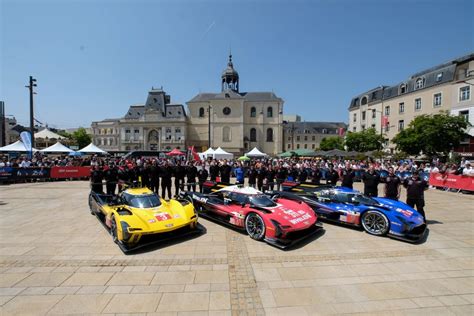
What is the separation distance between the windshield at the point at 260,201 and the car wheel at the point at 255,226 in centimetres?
37

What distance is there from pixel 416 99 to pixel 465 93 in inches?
269

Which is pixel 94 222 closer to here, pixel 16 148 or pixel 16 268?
pixel 16 268

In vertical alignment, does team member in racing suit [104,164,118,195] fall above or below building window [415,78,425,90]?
below

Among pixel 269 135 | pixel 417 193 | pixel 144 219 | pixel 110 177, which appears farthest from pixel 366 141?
pixel 144 219

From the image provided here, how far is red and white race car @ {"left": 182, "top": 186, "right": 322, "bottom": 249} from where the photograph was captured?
5.31 metres

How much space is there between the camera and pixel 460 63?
30.3 m

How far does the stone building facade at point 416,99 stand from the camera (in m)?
29.6

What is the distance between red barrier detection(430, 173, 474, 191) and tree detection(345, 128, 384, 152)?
70.1ft

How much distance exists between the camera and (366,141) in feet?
114

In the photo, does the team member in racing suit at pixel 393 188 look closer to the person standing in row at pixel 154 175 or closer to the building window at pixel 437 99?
the person standing in row at pixel 154 175

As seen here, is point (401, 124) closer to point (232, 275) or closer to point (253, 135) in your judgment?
point (253, 135)

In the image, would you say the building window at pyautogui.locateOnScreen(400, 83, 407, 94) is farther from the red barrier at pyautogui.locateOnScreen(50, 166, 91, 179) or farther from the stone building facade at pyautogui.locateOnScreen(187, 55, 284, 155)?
the red barrier at pyautogui.locateOnScreen(50, 166, 91, 179)

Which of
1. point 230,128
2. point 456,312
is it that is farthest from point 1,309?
point 230,128

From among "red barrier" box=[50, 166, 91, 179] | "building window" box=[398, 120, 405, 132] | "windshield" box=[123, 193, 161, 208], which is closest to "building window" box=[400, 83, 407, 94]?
"building window" box=[398, 120, 405, 132]
